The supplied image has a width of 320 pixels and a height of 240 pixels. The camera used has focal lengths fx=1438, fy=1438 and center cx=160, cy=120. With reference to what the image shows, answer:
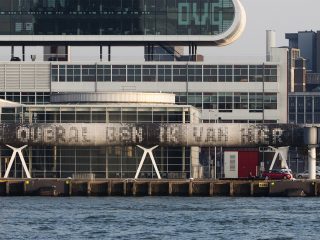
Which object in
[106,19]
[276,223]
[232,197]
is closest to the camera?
[276,223]

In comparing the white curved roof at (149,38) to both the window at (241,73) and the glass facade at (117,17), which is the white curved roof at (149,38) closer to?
the glass facade at (117,17)

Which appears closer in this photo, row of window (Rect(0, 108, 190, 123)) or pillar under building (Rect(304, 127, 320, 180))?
pillar under building (Rect(304, 127, 320, 180))

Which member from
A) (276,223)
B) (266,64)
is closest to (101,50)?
(266,64)

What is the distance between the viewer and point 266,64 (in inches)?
7628

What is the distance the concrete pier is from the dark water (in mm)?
4553

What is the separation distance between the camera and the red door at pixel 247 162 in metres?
177

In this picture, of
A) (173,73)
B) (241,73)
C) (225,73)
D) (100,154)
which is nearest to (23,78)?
(173,73)

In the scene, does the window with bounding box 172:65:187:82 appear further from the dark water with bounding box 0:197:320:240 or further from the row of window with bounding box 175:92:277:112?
the dark water with bounding box 0:197:320:240

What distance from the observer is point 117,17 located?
190125 millimetres

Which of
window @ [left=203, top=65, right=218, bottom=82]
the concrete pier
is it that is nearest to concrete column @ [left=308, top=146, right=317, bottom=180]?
the concrete pier

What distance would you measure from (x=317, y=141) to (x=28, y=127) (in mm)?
31360

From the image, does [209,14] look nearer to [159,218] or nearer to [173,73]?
[173,73]

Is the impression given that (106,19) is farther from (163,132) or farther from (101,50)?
(163,132)

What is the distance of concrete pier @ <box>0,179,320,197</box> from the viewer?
147m
